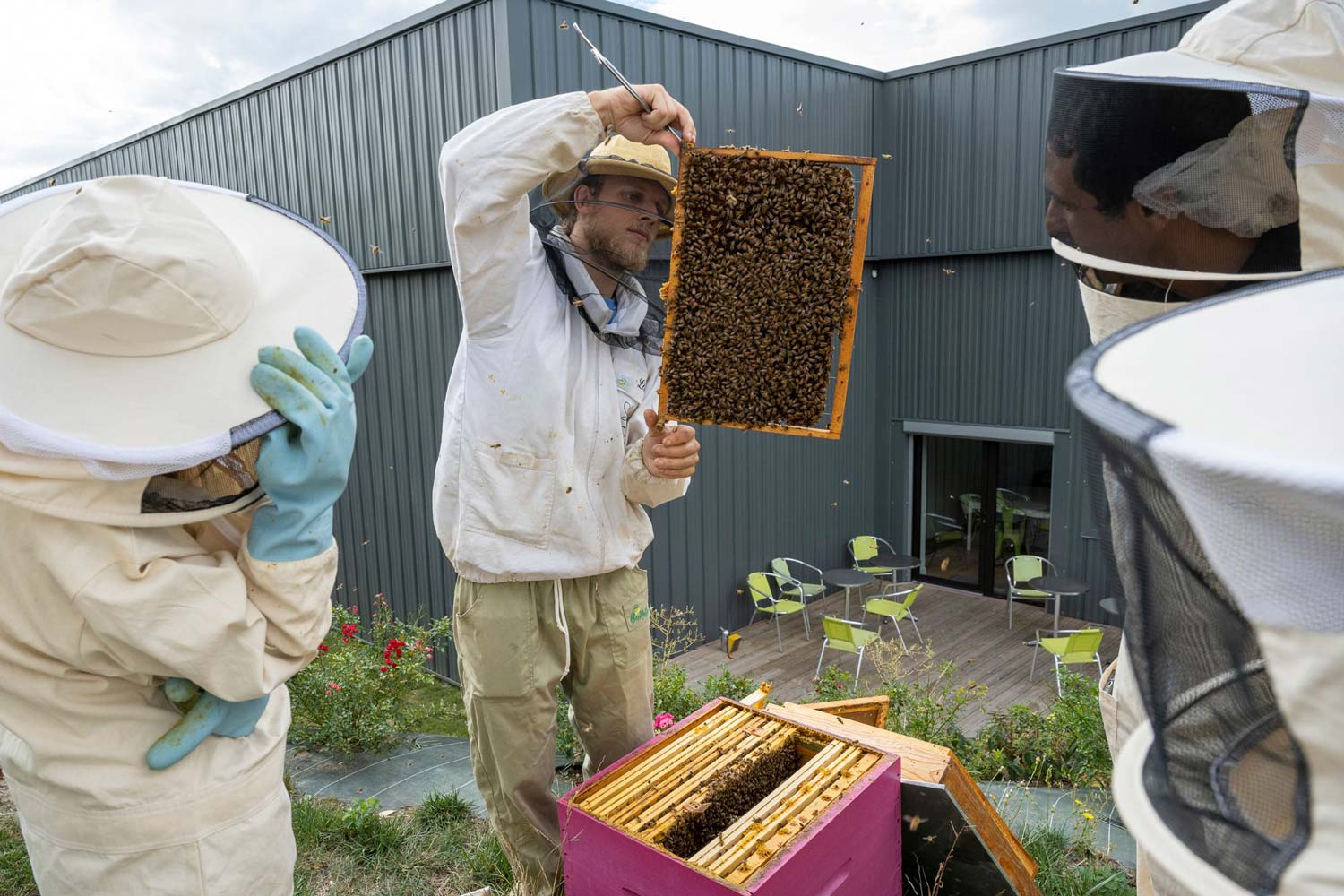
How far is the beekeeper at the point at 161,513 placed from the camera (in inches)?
52.9

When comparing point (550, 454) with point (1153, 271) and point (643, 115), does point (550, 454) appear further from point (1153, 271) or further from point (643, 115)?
point (1153, 271)

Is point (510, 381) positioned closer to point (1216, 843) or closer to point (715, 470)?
point (1216, 843)

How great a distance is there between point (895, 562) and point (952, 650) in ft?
5.14

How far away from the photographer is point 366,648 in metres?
6.60

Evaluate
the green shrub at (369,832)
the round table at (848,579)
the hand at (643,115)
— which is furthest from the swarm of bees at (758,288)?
the round table at (848,579)

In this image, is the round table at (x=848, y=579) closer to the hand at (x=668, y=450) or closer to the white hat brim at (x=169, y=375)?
the hand at (x=668, y=450)

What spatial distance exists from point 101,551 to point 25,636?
24 centimetres

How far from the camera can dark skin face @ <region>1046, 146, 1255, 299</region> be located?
61.8 inches

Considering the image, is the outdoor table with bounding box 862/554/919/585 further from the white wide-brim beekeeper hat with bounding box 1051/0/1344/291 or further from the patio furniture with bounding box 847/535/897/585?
the white wide-brim beekeeper hat with bounding box 1051/0/1344/291

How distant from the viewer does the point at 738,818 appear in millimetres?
2035

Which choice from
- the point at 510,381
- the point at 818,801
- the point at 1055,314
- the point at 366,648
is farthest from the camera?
the point at 1055,314

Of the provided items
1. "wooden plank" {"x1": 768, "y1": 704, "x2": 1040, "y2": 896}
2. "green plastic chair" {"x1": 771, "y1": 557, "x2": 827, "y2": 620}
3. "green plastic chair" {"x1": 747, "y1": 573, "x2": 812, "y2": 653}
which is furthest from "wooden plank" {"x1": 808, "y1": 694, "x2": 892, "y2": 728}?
"green plastic chair" {"x1": 771, "y1": 557, "x2": 827, "y2": 620}

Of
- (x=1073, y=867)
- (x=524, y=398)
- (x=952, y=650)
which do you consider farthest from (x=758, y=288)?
(x=952, y=650)

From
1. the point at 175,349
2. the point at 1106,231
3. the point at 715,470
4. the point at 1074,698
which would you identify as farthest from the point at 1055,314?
the point at 175,349
